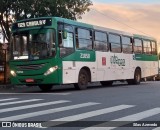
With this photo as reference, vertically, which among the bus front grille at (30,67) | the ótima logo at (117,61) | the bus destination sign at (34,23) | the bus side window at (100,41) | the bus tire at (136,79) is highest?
the bus destination sign at (34,23)

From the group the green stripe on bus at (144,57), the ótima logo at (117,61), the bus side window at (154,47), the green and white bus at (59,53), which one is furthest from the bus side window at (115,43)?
the bus side window at (154,47)

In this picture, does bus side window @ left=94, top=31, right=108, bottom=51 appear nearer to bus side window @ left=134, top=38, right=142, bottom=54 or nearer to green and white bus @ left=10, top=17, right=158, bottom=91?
green and white bus @ left=10, top=17, right=158, bottom=91

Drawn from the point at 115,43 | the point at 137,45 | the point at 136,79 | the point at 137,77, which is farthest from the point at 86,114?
the point at 137,45

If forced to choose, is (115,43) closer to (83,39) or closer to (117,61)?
(117,61)

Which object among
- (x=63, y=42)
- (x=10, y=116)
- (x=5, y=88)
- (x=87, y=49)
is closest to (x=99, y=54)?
(x=87, y=49)

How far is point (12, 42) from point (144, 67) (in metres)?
12.0

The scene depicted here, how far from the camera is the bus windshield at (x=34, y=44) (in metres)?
19.5

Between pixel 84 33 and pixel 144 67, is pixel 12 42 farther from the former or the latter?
pixel 144 67

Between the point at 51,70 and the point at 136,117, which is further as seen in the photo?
the point at 51,70

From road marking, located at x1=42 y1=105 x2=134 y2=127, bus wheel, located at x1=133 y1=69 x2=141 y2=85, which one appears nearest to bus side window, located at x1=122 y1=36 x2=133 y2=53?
bus wheel, located at x1=133 y1=69 x2=141 y2=85

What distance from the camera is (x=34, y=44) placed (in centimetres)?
1978

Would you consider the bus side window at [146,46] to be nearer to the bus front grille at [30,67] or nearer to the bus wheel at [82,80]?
the bus wheel at [82,80]

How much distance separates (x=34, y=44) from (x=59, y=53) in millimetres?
1251

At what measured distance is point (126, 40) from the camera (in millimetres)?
26984
